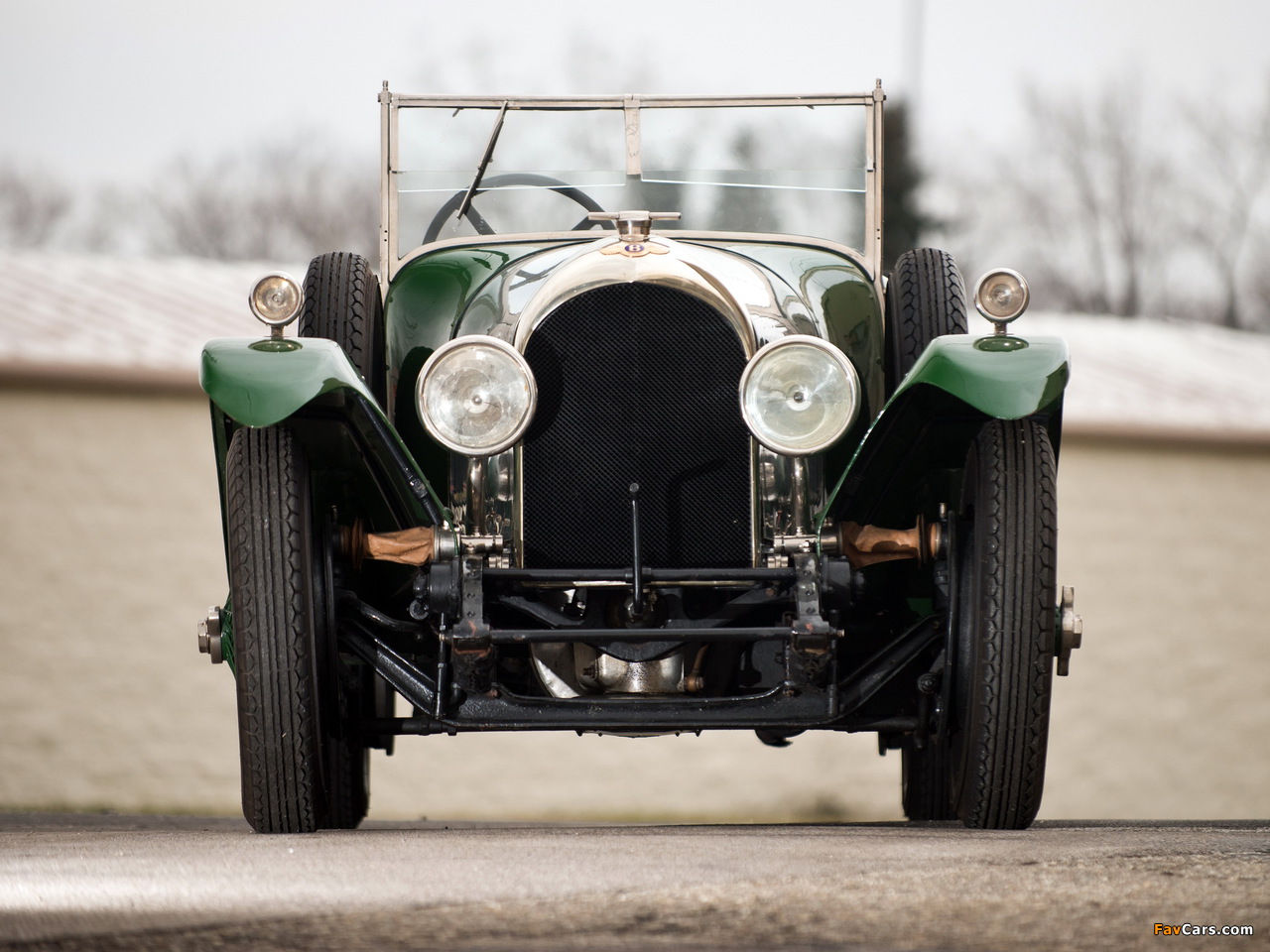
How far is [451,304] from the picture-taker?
507cm

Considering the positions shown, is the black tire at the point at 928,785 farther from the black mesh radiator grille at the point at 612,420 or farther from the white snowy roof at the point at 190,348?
the white snowy roof at the point at 190,348

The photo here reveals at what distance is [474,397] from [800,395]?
0.81 m

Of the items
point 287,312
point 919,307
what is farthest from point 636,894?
point 919,307

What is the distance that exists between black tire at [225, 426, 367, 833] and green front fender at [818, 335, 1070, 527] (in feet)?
4.34

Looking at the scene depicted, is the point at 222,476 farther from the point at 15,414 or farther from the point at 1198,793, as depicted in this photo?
the point at 1198,793

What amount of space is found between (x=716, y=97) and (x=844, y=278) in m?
1.06

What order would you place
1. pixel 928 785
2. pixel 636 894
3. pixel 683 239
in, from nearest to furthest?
pixel 636 894, pixel 683 239, pixel 928 785

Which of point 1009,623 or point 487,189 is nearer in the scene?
point 1009,623

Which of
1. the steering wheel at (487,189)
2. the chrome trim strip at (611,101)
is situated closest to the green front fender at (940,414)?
the steering wheel at (487,189)

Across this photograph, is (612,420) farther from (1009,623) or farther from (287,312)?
(1009,623)

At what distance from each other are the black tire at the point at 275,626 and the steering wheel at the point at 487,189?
1.84 metres

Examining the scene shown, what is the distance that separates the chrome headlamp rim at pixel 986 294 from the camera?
4.41 m

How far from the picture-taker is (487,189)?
578cm

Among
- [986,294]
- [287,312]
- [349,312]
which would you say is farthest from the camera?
[349,312]
